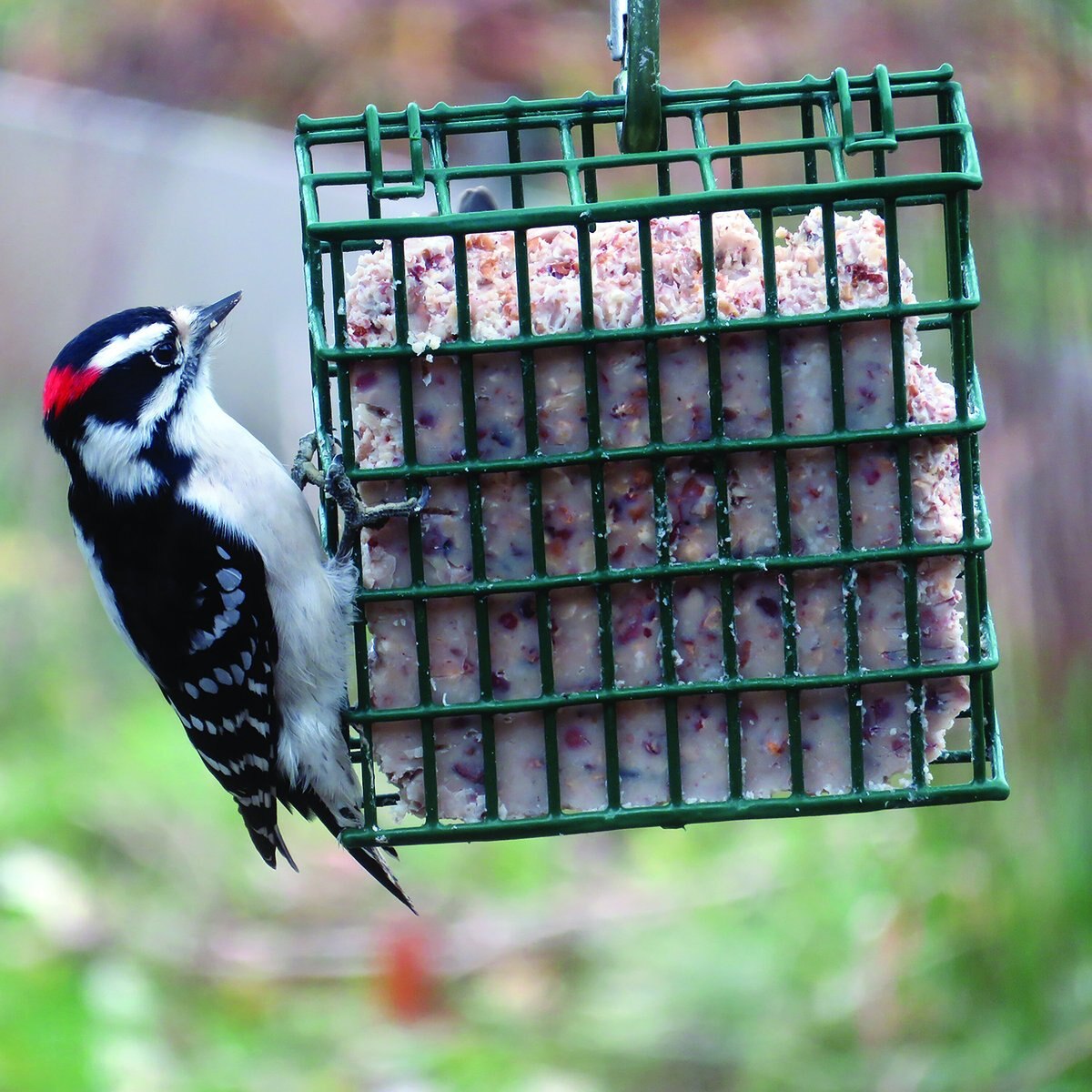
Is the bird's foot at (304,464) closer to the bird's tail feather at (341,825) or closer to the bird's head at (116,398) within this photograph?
the bird's head at (116,398)

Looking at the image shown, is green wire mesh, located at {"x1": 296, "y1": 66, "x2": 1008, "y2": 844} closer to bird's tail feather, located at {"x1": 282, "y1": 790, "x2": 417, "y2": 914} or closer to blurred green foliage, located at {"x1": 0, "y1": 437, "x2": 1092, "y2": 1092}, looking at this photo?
bird's tail feather, located at {"x1": 282, "y1": 790, "x2": 417, "y2": 914}

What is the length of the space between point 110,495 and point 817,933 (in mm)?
2939

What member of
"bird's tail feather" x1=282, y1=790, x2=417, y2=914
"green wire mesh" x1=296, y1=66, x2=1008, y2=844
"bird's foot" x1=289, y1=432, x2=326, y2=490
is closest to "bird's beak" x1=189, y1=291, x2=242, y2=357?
"bird's foot" x1=289, y1=432, x2=326, y2=490

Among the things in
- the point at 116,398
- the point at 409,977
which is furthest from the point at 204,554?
the point at 409,977

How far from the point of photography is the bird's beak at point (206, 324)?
3.12m

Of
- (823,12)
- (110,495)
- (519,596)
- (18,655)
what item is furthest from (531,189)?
(519,596)

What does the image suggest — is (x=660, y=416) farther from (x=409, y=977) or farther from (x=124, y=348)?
(x=409, y=977)

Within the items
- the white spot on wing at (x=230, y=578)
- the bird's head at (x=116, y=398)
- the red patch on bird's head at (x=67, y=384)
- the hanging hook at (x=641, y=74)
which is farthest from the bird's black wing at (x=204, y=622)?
the hanging hook at (x=641, y=74)

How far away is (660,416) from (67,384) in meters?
1.35

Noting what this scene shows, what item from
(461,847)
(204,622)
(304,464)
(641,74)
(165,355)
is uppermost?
(641,74)

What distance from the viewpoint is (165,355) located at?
3.04 m

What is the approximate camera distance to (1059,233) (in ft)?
11.8

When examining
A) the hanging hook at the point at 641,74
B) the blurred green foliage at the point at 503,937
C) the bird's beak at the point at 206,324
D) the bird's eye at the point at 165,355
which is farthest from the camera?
the blurred green foliage at the point at 503,937

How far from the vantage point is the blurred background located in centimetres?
388
